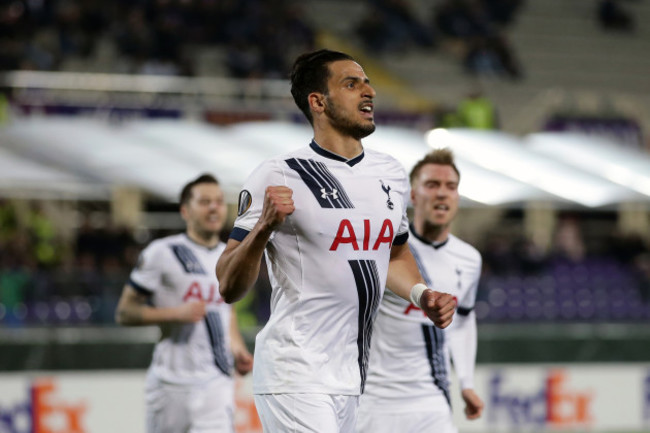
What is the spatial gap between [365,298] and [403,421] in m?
1.64

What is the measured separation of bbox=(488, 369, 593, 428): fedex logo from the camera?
42.9ft

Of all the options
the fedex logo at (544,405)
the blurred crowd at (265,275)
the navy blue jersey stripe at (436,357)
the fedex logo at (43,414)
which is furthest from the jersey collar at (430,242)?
the blurred crowd at (265,275)

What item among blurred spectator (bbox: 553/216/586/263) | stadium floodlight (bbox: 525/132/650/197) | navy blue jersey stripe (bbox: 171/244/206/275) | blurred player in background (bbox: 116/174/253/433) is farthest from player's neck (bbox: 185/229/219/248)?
stadium floodlight (bbox: 525/132/650/197)

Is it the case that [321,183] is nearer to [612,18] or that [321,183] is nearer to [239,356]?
[239,356]

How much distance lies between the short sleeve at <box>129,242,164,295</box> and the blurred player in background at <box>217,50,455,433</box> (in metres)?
2.84

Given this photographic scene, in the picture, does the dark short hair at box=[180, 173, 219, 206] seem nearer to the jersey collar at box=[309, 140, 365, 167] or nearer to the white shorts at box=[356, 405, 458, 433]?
the white shorts at box=[356, 405, 458, 433]

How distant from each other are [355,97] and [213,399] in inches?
125

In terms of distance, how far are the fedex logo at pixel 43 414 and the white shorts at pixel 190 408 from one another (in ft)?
11.7

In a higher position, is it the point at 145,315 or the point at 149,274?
the point at 149,274

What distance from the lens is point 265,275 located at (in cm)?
1802

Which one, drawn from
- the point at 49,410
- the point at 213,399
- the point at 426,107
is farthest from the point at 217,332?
the point at 426,107

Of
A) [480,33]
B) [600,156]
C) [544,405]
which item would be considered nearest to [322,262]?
[544,405]

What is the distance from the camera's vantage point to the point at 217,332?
7953 millimetres

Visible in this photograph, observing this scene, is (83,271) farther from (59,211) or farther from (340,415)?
(340,415)
